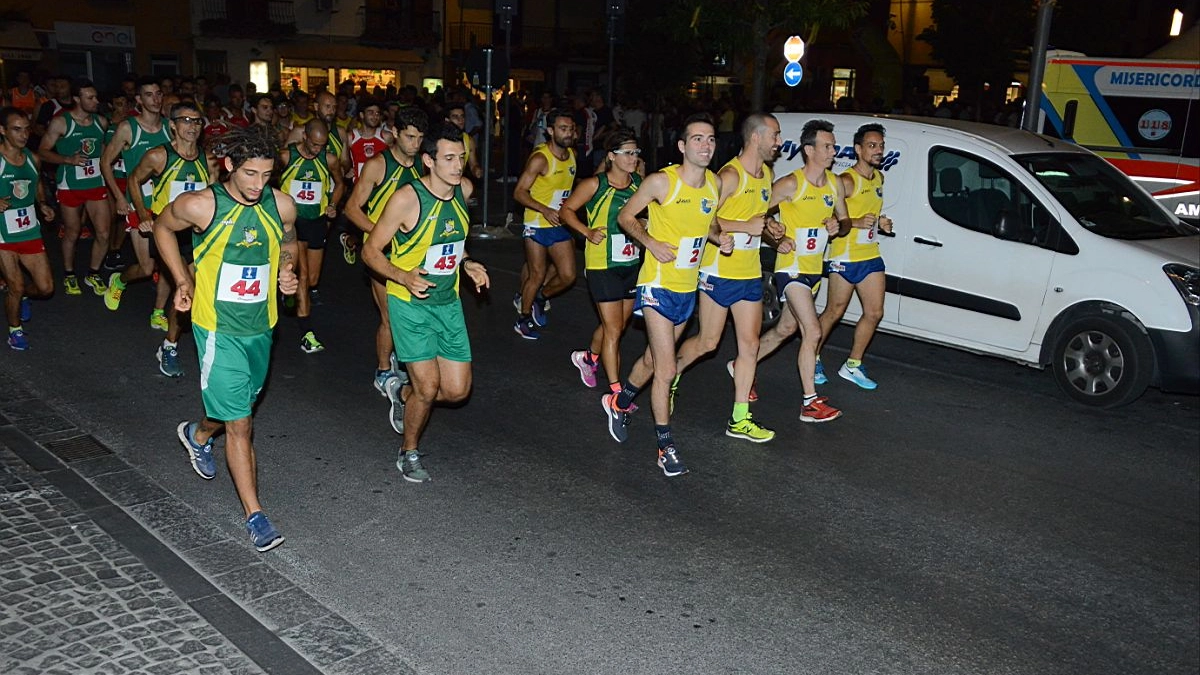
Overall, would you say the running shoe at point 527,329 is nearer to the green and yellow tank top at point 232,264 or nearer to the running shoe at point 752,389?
the running shoe at point 752,389

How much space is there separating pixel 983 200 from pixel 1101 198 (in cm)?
87

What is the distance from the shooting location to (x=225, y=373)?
5.33 m

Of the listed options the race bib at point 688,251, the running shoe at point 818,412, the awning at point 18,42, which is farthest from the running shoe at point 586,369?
the awning at point 18,42

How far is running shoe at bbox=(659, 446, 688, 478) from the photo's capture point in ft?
21.7

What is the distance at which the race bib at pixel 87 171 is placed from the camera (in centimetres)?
1075

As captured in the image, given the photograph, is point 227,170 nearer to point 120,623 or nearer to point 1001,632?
point 120,623

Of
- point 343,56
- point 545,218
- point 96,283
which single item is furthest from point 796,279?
point 343,56

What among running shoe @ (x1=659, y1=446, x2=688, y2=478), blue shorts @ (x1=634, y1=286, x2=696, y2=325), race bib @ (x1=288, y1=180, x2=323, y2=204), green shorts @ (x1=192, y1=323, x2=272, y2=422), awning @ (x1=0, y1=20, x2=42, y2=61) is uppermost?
awning @ (x1=0, y1=20, x2=42, y2=61)

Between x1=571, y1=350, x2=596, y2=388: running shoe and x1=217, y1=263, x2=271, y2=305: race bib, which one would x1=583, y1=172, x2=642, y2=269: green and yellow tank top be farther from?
x1=217, y1=263, x2=271, y2=305: race bib

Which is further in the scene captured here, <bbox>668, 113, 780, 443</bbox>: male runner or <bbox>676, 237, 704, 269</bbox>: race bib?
<bbox>668, 113, 780, 443</bbox>: male runner

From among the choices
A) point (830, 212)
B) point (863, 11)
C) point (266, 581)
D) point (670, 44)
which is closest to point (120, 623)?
point (266, 581)

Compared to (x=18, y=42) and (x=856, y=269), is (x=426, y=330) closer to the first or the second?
(x=856, y=269)

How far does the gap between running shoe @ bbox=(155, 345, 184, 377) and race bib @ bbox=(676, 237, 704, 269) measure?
153 inches

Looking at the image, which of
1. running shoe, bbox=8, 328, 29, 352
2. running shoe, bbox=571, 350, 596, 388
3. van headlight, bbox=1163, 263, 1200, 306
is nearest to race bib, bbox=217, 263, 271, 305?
running shoe, bbox=571, 350, 596, 388
